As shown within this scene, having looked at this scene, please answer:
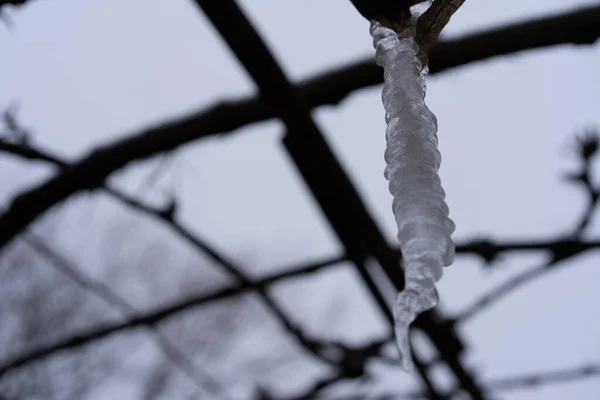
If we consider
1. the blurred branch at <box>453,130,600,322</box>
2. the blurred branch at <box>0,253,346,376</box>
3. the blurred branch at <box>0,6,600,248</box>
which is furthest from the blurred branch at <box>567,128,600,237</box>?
the blurred branch at <box>0,253,346,376</box>

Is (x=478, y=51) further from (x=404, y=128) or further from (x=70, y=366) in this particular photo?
(x=70, y=366)

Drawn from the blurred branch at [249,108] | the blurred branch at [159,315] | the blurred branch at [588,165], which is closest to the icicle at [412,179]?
the blurred branch at [249,108]

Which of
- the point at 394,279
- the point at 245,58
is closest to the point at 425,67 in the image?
the point at 245,58

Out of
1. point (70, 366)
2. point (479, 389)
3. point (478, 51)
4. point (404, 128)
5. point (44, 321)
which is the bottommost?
point (404, 128)

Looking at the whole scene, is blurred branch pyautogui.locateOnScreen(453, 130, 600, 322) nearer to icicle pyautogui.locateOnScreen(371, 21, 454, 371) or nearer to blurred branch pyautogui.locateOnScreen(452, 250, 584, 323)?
blurred branch pyautogui.locateOnScreen(452, 250, 584, 323)

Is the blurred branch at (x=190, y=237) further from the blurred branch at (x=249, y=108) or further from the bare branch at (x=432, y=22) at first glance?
the bare branch at (x=432, y=22)

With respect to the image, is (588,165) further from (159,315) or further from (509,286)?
(159,315)

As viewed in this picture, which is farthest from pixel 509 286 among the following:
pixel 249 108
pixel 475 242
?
pixel 249 108
